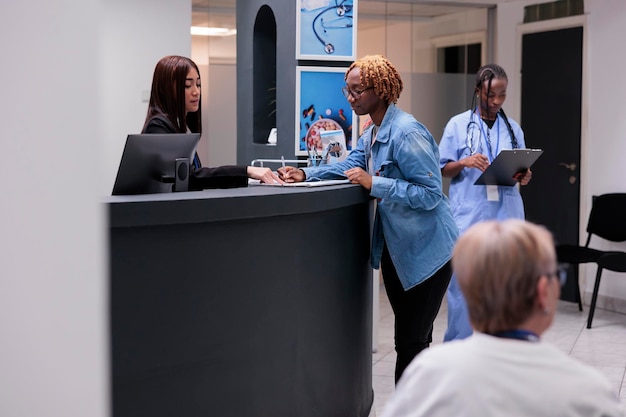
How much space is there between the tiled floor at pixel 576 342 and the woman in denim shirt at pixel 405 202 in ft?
2.85

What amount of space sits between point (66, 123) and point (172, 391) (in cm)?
125

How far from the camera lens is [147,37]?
701cm

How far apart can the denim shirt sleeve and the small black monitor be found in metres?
0.80

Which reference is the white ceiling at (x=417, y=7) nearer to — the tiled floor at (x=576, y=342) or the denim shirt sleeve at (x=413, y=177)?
the tiled floor at (x=576, y=342)

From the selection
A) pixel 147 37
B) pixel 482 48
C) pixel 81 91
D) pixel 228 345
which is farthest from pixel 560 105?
pixel 81 91

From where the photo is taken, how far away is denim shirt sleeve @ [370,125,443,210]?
3.80 m

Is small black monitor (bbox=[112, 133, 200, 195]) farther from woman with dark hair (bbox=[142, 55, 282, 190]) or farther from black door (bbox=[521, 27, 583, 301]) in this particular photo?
black door (bbox=[521, 27, 583, 301])

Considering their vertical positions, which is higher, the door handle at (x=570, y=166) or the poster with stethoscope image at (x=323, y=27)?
the poster with stethoscope image at (x=323, y=27)

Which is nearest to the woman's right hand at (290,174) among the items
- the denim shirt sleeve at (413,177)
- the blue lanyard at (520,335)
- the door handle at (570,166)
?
the denim shirt sleeve at (413,177)

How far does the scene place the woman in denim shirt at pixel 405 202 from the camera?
3830 mm

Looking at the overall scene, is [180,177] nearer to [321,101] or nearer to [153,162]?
[153,162]

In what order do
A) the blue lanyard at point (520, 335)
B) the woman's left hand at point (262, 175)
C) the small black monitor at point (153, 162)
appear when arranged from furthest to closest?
the woman's left hand at point (262, 175), the small black monitor at point (153, 162), the blue lanyard at point (520, 335)

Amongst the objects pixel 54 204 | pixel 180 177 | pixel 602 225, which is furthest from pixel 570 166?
pixel 54 204

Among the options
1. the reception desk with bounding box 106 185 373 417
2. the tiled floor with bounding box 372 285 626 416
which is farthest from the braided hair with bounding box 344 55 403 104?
the tiled floor with bounding box 372 285 626 416
